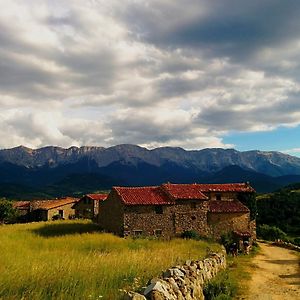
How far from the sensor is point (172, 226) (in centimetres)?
4641

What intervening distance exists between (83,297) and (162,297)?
92.0 inches

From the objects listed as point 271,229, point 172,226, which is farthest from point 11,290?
point 271,229

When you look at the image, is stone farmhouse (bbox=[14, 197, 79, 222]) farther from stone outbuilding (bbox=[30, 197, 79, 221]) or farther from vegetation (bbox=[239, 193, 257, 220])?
vegetation (bbox=[239, 193, 257, 220])

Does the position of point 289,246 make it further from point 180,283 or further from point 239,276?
point 180,283

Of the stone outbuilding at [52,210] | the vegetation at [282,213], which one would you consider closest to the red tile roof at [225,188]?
the vegetation at [282,213]

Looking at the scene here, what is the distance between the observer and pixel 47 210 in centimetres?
8912

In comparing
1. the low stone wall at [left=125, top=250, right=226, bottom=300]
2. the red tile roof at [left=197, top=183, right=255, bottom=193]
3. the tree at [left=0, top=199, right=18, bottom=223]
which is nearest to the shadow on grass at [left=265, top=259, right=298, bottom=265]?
the low stone wall at [left=125, top=250, right=226, bottom=300]

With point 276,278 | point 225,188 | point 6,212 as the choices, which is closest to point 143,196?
point 225,188

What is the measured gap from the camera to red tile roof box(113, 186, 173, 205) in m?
45.7

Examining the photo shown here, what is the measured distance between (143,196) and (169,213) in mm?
3795

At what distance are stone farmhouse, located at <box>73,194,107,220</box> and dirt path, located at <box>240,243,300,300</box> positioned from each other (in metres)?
48.9

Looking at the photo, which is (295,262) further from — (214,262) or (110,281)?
(110,281)

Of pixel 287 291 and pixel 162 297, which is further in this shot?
pixel 287 291

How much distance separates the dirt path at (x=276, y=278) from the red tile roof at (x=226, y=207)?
832cm
